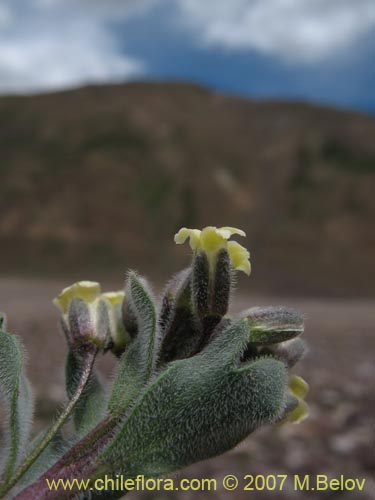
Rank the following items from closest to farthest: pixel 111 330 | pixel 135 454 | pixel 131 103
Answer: pixel 135 454
pixel 111 330
pixel 131 103

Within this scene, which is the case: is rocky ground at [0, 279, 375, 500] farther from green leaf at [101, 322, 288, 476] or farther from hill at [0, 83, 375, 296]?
hill at [0, 83, 375, 296]

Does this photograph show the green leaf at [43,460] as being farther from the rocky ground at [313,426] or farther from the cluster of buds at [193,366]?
the rocky ground at [313,426]

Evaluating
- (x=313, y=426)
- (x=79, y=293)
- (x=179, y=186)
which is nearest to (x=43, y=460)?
(x=79, y=293)

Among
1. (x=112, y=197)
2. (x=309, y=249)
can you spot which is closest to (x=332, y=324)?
(x=309, y=249)

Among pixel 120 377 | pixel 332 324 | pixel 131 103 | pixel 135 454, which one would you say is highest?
pixel 131 103

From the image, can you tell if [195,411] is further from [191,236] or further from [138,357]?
[191,236]

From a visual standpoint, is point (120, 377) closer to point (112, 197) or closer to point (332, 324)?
point (332, 324)
